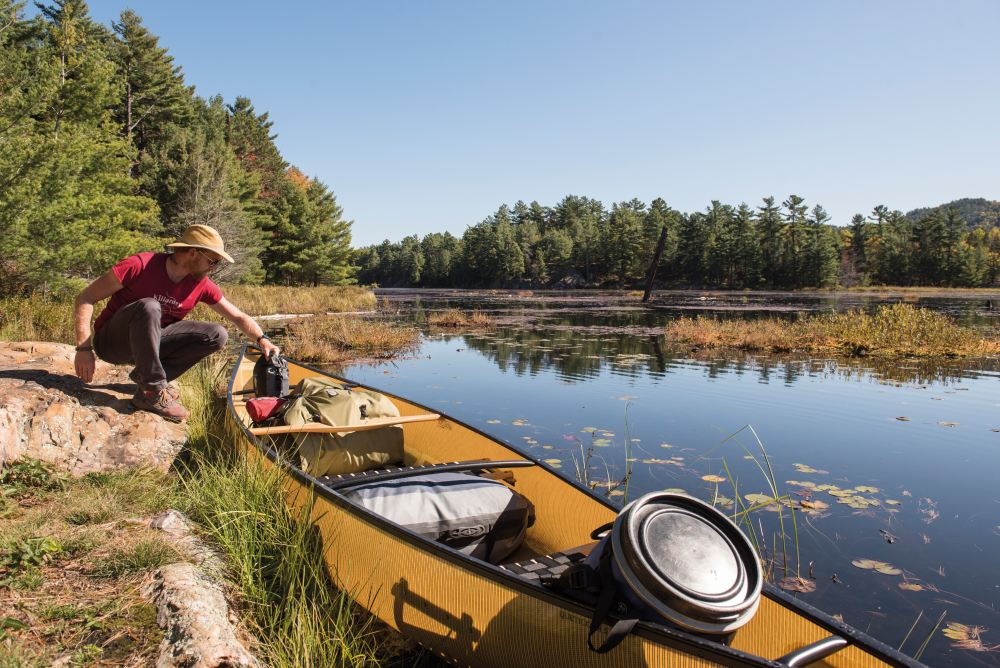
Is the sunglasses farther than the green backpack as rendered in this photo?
Yes

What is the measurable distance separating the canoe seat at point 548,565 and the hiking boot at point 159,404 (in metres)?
3.16

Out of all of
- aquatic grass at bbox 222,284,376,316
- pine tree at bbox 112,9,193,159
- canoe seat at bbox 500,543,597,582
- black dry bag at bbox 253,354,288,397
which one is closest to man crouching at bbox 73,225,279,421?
black dry bag at bbox 253,354,288,397

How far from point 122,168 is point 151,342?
19449 mm

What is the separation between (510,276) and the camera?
3957 inches

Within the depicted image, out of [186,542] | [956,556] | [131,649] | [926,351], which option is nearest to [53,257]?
[186,542]

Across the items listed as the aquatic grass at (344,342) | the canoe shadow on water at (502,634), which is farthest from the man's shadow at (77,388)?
the aquatic grass at (344,342)

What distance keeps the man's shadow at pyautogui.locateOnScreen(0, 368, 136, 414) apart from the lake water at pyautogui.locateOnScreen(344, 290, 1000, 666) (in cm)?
341

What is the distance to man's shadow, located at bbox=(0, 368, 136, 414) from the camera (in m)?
4.16

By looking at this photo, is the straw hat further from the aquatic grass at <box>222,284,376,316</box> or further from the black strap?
the aquatic grass at <box>222,284,376,316</box>

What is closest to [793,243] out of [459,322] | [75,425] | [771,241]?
[771,241]

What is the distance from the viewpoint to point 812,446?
6449 millimetres

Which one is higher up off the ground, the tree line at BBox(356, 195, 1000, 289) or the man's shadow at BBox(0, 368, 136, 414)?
the tree line at BBox(356, 195, 1000, 289)

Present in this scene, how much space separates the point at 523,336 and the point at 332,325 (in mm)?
5581

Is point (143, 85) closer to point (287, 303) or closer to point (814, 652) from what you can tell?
point (287, 303)
